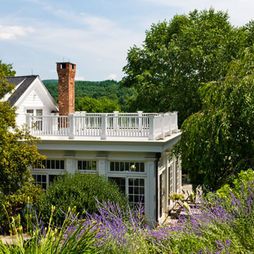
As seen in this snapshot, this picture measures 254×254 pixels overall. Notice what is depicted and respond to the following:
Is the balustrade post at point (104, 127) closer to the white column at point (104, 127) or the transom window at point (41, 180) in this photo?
the white column at point (104, 127)

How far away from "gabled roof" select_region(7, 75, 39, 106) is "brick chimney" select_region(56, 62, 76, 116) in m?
1.60

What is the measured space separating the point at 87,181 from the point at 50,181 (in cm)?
302

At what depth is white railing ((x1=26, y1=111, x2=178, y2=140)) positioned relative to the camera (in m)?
15.8

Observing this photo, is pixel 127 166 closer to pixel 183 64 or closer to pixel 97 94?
pixel 183 64

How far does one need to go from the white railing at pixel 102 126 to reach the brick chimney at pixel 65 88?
2.98 metres

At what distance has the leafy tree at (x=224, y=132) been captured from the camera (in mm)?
12281

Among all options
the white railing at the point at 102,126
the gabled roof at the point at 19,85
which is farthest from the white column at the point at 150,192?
the gabled roof at the point at 19,85

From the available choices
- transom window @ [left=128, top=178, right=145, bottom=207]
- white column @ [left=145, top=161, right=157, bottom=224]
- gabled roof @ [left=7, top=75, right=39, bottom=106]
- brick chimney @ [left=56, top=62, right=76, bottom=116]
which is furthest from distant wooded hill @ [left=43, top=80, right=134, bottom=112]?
white column @ [left=145, top=161, right=157, bottom=224]

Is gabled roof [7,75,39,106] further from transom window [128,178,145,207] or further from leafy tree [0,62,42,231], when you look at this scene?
transom window [128,178,145,207]

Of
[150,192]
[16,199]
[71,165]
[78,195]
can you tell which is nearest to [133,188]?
[150,192]

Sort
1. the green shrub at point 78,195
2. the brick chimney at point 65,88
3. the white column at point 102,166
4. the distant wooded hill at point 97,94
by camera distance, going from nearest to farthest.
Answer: the green shrub at point 78,195 < the white column at point 102,166 < the brick chimney at point 65,88 < the distant wooded hill at point 97,94

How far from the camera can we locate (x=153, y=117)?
1552 cm

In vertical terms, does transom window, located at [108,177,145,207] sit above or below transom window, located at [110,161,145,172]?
below

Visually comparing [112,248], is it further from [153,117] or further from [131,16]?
[131,16]
